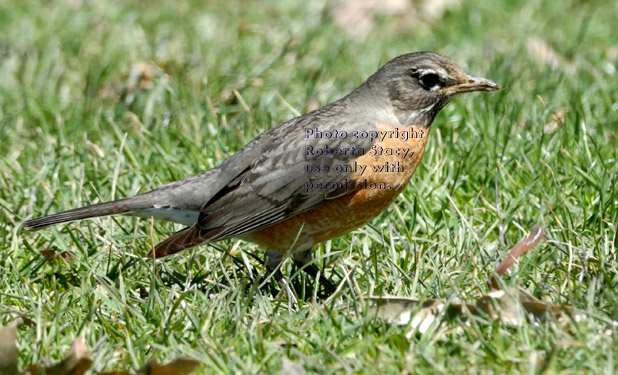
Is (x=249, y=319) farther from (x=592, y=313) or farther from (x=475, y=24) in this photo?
(x=475, y=24)

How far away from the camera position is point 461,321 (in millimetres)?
3465

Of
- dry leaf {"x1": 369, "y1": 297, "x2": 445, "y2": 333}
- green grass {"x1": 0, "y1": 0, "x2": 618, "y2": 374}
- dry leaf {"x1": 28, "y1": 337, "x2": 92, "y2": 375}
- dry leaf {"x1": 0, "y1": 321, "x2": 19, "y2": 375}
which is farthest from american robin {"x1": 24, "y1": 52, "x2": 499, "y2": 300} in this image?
dry leaf {"x1": 0, "y1": 321, "x2": 19, "y2": 375}

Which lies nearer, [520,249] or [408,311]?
[408,311]

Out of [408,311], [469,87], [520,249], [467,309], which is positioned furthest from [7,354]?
[469,87]

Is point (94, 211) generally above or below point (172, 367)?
above

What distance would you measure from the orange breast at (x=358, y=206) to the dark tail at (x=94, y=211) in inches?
24.1

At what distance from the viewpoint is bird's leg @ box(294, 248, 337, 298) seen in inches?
171

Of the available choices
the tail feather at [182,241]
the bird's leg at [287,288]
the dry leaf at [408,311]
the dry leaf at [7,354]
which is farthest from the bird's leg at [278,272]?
the dry leaf at [7,354]

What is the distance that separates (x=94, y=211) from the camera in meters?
4.45

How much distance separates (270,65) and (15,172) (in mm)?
2458

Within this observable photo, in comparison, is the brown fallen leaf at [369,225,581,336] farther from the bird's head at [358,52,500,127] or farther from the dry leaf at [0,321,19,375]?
the bird's head at [358,52,500,127]

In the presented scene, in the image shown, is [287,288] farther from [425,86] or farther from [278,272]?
[425,86]

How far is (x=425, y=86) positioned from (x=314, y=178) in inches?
35.7

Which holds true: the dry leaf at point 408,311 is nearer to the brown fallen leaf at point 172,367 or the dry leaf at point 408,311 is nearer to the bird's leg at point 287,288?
the bird's leg at point 287,288
